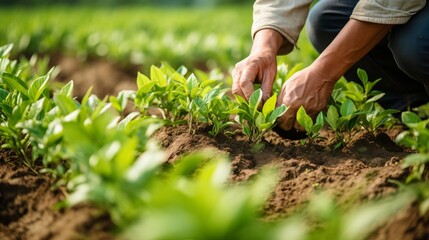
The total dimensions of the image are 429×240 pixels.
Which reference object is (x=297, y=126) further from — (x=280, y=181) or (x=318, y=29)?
(x=318, y=29)

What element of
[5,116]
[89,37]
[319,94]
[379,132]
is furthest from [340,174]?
[89,37]

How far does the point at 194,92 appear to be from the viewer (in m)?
2.21

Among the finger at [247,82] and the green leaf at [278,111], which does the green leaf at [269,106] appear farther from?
the finger at [247,82]

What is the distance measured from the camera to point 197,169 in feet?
6.41

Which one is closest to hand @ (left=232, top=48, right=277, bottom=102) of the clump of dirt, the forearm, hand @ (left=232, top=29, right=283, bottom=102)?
hand @ (left=232, top=29, right=283, bottom=102)

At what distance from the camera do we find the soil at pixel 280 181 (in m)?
1.47

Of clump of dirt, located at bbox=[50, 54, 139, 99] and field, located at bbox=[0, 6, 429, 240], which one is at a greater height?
clump of dirt, located at bbox=[50, 54, 139, 99]

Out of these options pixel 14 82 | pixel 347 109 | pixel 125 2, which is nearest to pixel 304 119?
pixel 347 109

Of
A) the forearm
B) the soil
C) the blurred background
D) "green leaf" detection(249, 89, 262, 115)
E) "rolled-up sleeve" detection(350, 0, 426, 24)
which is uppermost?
the blurred background

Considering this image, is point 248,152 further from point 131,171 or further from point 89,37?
point 89,37

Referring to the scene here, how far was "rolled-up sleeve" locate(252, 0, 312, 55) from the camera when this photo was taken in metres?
2.41

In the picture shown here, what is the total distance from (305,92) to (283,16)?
1.54ft

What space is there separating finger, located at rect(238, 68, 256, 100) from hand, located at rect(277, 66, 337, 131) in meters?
0.14

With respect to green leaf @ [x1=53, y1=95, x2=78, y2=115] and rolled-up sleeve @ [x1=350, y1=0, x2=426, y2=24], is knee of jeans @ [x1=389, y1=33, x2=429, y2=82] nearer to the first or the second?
rolled-up sleeve @ [x1=350, y1=0, x2=426, y2=24]
